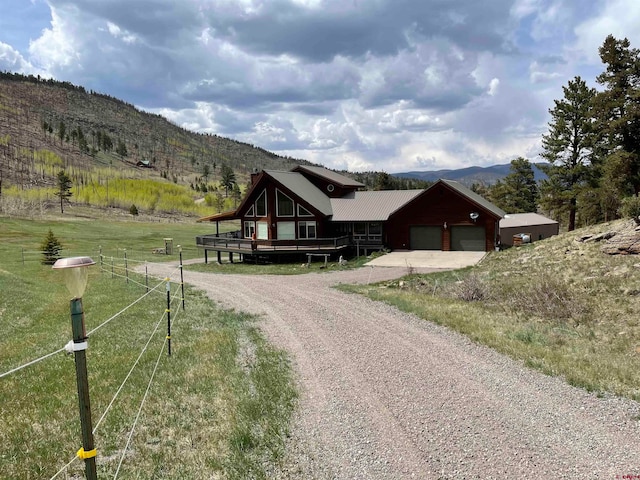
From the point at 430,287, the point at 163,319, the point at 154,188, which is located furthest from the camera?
the point at 154,188

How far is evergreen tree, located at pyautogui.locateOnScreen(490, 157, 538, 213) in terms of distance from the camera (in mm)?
72750

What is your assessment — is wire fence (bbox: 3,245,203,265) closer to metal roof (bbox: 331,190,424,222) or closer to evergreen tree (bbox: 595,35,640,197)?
metal roof (bbox: 331,190,424,222)

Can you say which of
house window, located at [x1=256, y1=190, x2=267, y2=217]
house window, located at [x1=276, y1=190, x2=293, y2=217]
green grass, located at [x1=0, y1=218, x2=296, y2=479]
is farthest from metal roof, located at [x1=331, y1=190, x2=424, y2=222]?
green grass, located at [x1=0, y1=218, x2=296, y2=479]

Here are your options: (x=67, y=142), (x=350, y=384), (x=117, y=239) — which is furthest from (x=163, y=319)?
(x=67, y=142)

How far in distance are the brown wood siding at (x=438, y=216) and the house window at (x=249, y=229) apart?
495 inches

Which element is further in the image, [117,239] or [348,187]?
[117,239]

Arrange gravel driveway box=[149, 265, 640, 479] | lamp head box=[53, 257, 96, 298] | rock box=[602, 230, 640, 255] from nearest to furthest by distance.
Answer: lamp head box=[53, 257, 96, 298] → gravel driveway box=[149, 265, 640, 479] → rock box=[602, 230, 640, 255]

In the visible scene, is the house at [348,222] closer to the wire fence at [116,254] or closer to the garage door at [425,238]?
the garage door at [425,238]

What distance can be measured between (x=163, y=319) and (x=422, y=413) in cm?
1160

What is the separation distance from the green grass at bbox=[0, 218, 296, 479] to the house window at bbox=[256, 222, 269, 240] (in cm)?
2113

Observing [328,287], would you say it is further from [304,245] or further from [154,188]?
[154,188]

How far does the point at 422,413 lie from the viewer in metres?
8.35

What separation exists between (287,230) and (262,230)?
2504mm

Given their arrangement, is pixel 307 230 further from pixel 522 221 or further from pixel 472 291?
pixel 522 221
